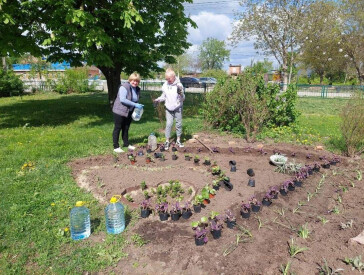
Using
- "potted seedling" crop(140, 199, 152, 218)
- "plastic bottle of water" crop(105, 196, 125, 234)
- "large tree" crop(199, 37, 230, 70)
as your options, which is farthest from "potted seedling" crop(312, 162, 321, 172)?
"large tree" crop(199, 37, 230, 70)

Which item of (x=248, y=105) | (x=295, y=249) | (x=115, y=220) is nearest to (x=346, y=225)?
(x=295, y=249)

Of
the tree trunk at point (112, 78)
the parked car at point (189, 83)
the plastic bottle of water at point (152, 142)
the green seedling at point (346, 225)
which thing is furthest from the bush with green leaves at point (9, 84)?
the green seedling at point (346, 225)

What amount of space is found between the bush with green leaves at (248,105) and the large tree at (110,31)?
118 inches

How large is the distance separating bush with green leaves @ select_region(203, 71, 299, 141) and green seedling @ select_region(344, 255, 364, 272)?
4296mm

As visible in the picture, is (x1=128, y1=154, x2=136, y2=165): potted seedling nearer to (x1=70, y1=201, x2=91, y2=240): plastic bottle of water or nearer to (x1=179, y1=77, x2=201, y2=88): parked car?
(x1=70, y1=201, x2=91, y2=240): plastic bottle of water

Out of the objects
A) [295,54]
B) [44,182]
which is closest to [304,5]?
[295,54]

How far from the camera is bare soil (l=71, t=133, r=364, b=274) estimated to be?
7.52 feet

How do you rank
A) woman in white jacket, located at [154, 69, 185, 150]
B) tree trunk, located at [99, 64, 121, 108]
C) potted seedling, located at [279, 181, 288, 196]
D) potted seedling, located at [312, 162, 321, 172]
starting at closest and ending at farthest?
potted seedling, located at [279, 181, 288, 196], potted seedling, located at [312, 162, 321, 172], woman in white jacket, located at [154, 69, 185, 150], tree trunk, located at [99, 64, 121, 108]

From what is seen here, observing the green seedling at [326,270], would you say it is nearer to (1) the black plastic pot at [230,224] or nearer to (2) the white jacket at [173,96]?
(1) the black plastic pot at [230,224]

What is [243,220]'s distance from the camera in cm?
296

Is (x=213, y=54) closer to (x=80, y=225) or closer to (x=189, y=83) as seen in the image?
(x=189, y=83)

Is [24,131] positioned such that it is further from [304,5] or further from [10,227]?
[304,5]

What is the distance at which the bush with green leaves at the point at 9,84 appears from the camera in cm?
1684

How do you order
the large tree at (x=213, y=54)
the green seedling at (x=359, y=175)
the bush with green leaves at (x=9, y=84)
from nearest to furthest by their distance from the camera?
the green seedling at (x=359, y=175), the bush with green leaves at (x=9, y=84), the large tree at (x=213, y=54)
